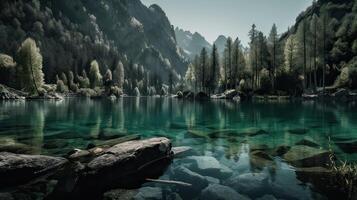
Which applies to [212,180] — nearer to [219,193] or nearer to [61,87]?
[219,193]

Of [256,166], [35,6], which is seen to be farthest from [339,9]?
[35,6]

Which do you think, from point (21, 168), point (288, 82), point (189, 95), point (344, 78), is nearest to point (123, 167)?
point (21, 168)

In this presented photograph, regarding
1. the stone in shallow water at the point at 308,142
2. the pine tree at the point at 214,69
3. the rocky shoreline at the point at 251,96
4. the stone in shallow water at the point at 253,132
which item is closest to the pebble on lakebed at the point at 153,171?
the stone in shallow water at the point at 308,142

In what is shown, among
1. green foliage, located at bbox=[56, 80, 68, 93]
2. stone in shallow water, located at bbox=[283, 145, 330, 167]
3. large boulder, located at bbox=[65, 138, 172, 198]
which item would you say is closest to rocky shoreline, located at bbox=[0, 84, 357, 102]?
green foliage, located at bbox=[56, 80, 68, 93]

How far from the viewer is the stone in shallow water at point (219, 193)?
34.0 ft

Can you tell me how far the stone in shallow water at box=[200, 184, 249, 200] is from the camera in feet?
34.0

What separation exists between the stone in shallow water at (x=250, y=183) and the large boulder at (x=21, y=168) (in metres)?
8.28

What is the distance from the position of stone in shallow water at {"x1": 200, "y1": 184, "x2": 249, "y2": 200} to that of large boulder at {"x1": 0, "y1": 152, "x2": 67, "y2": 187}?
23.9 ft

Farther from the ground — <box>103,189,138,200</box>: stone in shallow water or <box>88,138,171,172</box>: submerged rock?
<box>88,138,171,172</box>: submerged rock

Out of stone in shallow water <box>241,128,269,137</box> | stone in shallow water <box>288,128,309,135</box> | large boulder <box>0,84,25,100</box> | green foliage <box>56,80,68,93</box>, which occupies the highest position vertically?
green foliage <box>56,80,68,93</box>

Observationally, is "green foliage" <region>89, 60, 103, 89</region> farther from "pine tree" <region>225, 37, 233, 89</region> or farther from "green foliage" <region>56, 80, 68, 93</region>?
"pine tree" <region>225, 37, 233, 89</region>

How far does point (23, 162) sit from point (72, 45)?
199308 millimetres

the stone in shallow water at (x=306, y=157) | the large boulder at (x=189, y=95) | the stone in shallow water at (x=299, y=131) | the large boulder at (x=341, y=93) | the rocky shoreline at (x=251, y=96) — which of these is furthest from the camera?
the large boulder at (x=189, y=95)

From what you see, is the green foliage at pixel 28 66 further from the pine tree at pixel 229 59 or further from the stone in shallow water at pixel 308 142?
the stone in shallow water at pixel 308 142
